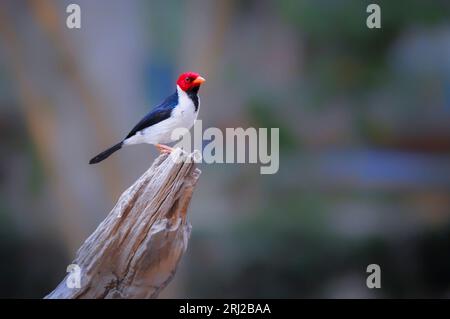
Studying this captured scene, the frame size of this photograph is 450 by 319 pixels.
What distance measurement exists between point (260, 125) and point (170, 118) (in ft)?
6.12

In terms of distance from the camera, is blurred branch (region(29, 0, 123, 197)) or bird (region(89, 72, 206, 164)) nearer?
bird (region(89, 72, 206, 164))

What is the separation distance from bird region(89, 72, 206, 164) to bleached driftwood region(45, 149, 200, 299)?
282mm

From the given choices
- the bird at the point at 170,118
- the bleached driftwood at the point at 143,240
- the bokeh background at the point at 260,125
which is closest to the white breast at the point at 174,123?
the bird at the point at 170,118

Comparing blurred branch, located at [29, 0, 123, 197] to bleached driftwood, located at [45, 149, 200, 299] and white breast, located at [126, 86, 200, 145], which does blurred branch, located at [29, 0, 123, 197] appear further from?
bleached driftwood, located at [45, 149, 200, 299]

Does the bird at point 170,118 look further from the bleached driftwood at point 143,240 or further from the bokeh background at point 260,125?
the bokeh background at point 260,125

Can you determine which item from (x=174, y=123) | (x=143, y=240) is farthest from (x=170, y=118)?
(x=143, y=240)

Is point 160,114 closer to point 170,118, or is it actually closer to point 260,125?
point 170,118

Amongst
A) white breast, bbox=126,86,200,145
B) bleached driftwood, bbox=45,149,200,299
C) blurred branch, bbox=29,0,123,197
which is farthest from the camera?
blurred branch, bbox=29,0,123,197

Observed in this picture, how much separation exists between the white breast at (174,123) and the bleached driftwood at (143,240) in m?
0.28

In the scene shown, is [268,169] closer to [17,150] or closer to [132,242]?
[17,150]

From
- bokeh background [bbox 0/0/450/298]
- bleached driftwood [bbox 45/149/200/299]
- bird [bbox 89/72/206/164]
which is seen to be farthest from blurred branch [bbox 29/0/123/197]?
bleached driftwood [bbox 45/149/200/299]

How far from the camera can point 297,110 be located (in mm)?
4543

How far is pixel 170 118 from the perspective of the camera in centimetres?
253

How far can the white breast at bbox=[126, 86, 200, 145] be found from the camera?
8.29 ft
